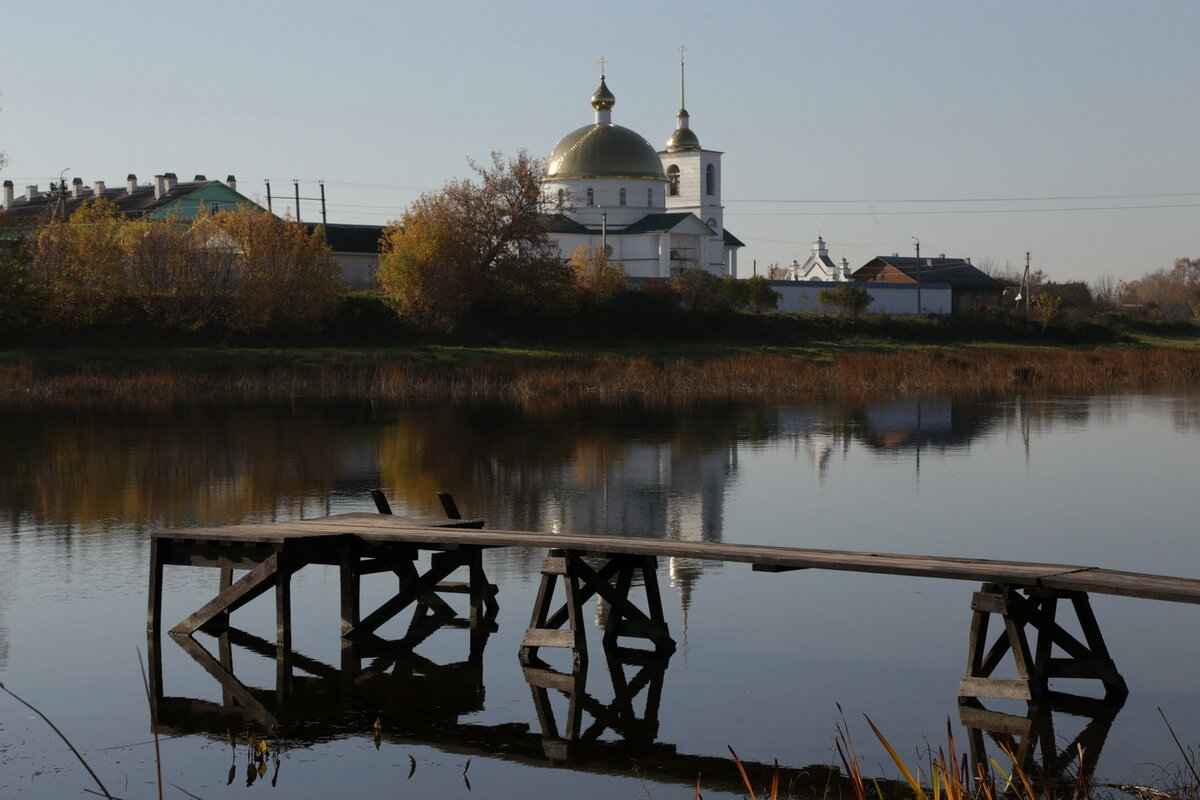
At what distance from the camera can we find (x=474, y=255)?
194 ft

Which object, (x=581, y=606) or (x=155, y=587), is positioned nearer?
(x=581, y=606)

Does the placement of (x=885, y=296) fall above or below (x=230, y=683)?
above

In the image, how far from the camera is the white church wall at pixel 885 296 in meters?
77.6

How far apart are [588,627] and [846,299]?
60.7 meters

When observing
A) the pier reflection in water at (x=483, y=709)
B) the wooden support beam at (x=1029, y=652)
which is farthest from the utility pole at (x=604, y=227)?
the wooden support beam at (x=1029, y=652)

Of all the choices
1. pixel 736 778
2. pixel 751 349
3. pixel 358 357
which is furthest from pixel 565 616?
pixel 751 349

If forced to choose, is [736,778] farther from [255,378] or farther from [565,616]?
[255,378]

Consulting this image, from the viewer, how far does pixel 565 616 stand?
447 inches

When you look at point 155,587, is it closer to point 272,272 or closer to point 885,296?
point 272,272

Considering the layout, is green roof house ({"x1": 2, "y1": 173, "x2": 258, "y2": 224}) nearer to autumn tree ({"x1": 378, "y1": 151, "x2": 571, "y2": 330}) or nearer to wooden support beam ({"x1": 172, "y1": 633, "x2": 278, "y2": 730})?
autumn tree ({"x1": 378, "y1": 151, "x2": 571, "y2": 330})

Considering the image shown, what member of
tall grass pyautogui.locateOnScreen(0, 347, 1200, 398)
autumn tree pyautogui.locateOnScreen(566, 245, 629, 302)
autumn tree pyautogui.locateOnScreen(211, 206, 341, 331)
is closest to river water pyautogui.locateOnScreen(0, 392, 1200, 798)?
tall grass pyautogui.locateOnScreen(0, 347, 1200, 398)

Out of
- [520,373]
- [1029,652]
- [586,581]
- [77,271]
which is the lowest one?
[1029,652]

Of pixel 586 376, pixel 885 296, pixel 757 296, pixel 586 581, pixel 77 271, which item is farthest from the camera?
pixel 885 296

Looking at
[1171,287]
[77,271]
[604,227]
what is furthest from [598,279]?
[1171,287]
